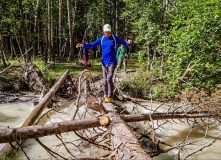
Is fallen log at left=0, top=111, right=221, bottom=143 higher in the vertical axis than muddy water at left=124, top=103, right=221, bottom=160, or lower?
higher

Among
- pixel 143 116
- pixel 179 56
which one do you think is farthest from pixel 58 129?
pixel 179 56

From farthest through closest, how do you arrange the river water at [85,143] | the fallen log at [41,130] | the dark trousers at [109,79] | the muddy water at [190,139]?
1. the dark trousers at [109,79]
2. the muddy water at [190,139]
3. the river water at [85,143]
4. the fallen log at [41,130]

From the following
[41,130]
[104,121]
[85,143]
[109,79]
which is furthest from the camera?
[109,79]

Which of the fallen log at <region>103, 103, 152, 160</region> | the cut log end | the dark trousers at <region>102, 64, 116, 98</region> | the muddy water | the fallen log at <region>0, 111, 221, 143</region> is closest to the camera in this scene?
the fallen log at <region>103, 103, 152, 160</region>

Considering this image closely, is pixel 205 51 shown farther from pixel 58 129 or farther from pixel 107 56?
pixel 58 129

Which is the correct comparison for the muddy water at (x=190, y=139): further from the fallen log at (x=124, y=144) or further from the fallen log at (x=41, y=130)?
the fallen log at (x=41, y=130)

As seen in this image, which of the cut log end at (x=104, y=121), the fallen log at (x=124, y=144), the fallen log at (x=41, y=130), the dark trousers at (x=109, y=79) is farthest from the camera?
the dark trousers at (x=109, y=79)

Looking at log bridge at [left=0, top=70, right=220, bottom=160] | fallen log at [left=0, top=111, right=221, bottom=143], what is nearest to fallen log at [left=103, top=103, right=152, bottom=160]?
log bridge at [left=0, top=70, right=220, bottom=160]

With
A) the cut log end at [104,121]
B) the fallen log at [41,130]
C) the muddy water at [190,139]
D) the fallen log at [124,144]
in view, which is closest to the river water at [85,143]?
the muddy water at [190,139]

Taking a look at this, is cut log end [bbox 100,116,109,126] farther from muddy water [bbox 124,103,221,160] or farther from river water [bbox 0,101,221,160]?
muddy water [bbox 124,103,221,160]

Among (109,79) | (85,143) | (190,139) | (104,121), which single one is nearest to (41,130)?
(104,121)

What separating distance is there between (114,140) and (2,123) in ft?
15.6

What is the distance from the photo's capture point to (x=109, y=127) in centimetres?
273

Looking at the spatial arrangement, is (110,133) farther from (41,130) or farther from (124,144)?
(41,130)
